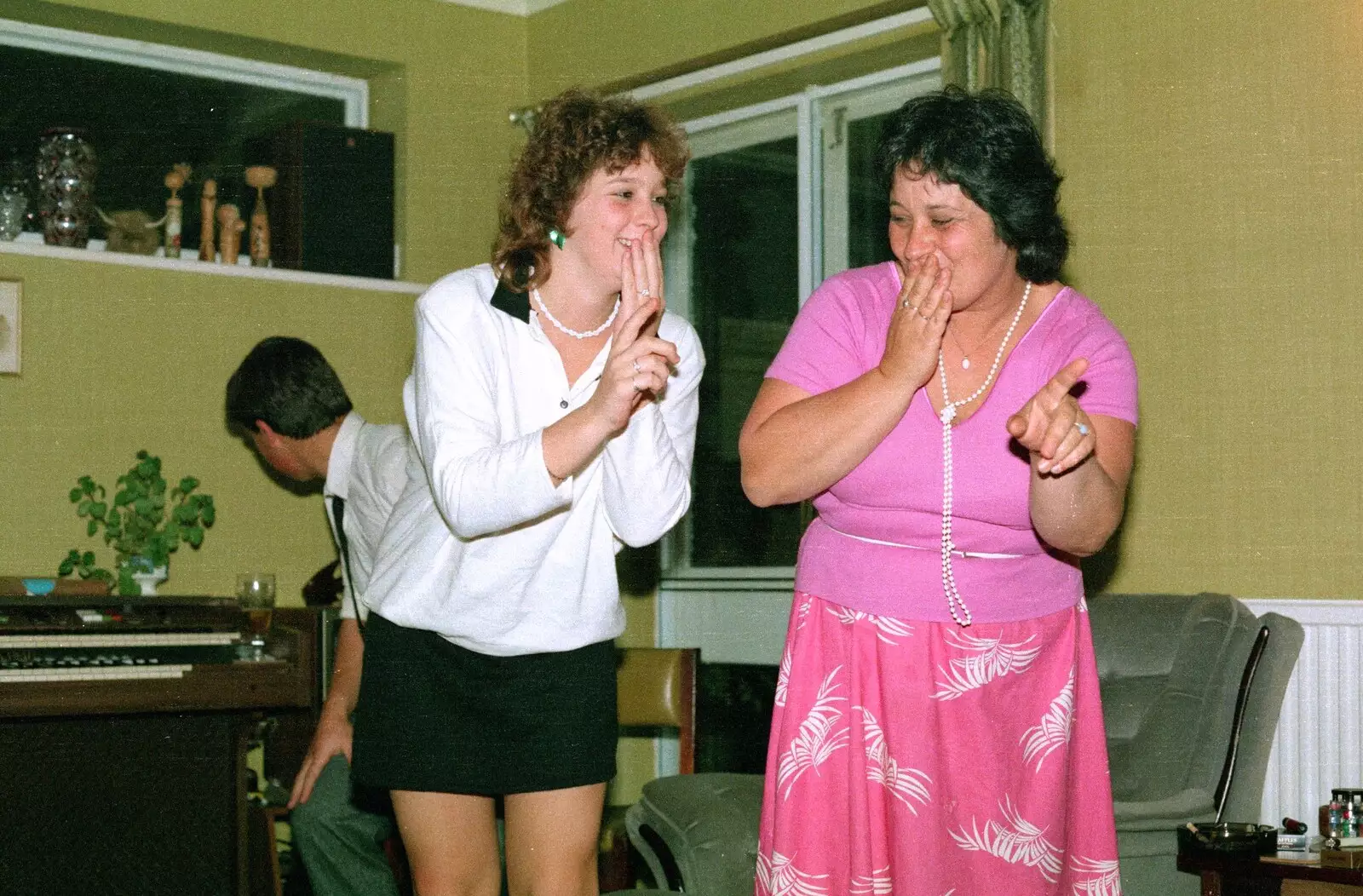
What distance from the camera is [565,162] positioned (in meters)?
2.04

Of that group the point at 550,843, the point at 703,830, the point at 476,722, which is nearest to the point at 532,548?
the point at 476,722

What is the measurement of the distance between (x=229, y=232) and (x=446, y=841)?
332 cm

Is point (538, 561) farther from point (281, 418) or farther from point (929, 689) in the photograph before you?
point (281, 418)

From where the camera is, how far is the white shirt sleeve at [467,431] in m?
1.79

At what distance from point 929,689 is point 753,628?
3.20 m

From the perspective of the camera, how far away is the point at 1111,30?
376 cm

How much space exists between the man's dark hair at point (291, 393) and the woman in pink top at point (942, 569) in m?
2.24

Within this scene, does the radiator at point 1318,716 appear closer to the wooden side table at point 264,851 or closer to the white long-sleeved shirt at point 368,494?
the white long-sleeved shirt at point 368,494

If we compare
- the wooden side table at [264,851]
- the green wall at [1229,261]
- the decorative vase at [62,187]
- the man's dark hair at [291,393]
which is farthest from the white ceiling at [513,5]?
the wooden side table at [264,851]

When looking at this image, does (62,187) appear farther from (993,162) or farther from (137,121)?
(993,162)

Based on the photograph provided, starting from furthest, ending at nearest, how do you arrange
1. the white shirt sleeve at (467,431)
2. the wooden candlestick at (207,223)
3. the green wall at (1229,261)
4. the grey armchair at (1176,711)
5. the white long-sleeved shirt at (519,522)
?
1. the wooden candlestick at (207,223)
2. the green wall at (1229,261)
3. the grey armchair at (1176,711)
4. the white long-sleeved shirt at (519,522)
5. the white shirt sleeve at (467,431)

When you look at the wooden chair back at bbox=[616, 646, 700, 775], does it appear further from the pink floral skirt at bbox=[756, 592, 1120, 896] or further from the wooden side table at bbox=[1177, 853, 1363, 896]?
the pink floral skirt at bbox=[756, 592, 1120, 896]

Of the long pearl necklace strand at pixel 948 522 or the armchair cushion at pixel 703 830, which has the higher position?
the long pearl necklace strand at pixel 948 522

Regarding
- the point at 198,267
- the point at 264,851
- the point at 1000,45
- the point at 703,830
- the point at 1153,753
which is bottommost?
the point at 264,851
